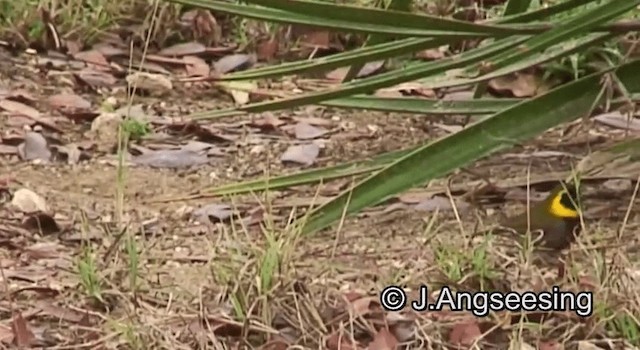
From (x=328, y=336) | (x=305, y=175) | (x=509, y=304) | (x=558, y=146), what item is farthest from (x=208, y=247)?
(x=558, y=146)

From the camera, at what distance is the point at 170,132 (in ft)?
11.7

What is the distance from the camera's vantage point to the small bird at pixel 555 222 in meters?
2.48

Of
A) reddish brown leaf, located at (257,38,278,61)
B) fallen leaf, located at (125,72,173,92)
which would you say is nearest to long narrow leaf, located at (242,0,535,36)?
fallen leaf, located at (125,72,173,92)

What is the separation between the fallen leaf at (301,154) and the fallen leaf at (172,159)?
0.61 feet

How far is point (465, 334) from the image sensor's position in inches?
88.6

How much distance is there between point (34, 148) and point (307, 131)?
66 centimetres

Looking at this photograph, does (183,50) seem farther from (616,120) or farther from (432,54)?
(616,120)

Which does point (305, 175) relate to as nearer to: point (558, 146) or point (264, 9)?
point (264, 9)

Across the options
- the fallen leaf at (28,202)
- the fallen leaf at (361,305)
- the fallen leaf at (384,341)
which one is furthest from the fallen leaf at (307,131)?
the fallen leaf at (384,341)

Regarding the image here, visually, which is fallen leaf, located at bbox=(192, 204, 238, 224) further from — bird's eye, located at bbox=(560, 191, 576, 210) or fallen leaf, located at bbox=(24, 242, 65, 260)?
bird's eye, located at bbox=(560, 191, 576, 210)

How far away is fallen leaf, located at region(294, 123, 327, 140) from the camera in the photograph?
3.49 meters

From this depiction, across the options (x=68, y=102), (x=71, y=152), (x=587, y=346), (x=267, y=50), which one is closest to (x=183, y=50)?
(x=267, y=50)

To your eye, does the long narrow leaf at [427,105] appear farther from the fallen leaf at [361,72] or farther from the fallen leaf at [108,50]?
the fallen leaf at [108,50]

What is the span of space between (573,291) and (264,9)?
849mm
